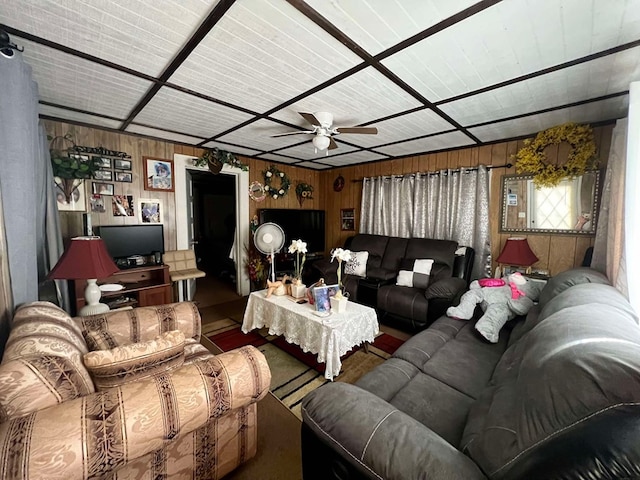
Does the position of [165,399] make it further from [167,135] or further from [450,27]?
[167,135]

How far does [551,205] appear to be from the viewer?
9.34ft

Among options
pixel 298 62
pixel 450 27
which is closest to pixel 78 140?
pixel 298 62

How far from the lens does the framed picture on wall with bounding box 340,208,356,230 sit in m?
4.82

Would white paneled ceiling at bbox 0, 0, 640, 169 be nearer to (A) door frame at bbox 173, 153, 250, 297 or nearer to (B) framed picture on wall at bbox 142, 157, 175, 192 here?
(B) framed picture on wall at bbox 142, 157, 175, 192

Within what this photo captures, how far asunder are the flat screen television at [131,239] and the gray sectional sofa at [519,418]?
2.96 metres

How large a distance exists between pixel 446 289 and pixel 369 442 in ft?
7.38

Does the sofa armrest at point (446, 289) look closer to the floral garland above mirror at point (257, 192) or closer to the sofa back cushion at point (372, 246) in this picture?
the sofa back cushion at point (372, 246)

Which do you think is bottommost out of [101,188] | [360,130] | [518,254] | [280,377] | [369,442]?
[280,377]

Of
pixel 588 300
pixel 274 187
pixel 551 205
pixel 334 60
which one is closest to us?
pixel 588 300

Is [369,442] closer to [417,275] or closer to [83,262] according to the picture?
[83,262]

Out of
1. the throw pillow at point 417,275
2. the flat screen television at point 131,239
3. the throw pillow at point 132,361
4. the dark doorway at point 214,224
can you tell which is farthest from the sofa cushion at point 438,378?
the dark doorway at point 214,224

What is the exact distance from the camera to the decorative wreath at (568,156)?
8.25 feet

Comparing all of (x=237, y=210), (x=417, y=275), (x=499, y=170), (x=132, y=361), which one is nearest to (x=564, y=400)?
(x=132, y=361)

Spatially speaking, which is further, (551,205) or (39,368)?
(551,205)
